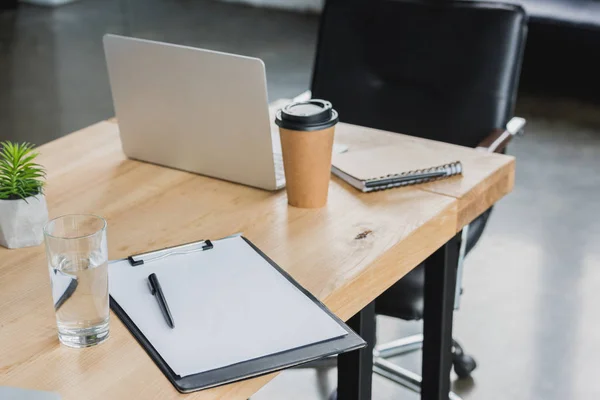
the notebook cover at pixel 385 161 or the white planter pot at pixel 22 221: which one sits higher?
the white planter pot at pixel 22 221

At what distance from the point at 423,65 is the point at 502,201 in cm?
120

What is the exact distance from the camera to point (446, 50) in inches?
85.7

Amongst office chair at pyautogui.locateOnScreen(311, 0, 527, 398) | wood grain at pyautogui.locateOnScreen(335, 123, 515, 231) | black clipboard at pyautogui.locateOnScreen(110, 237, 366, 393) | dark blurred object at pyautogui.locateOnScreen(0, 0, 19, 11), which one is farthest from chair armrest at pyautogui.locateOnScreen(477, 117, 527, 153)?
dark blurred object at pyautogui.locateOnScreen(0, 0, 19, 11)

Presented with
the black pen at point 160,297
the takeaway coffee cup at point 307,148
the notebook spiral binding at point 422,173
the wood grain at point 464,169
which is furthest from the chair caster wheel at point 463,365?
the black pen at point 160,297

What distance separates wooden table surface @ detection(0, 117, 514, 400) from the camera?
3.41 ft

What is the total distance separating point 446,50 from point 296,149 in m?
0.89

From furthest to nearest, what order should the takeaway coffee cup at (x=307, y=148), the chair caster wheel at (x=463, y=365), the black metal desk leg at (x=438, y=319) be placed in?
the chair caster wheel at (x=463, y=365), the black metal desk leg at (x=438, y=319), the takeaway coffee cup at (x=307, y=148)

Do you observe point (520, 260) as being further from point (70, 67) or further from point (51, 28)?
point (51, 28)

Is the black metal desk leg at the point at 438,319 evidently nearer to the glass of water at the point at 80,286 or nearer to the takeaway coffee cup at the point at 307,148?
the takeaway coffee cup at the point at 307,148

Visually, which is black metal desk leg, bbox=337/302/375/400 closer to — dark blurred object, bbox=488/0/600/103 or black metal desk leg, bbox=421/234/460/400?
black metal desk leg, bbox=421/234/460/400

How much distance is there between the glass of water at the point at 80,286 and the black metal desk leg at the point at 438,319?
2.41 feet

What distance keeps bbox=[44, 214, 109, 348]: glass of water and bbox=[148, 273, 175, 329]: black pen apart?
8cm

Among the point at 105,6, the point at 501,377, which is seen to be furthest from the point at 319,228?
the point at 105,6

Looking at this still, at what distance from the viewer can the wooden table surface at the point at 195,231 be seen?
1.04 meters
